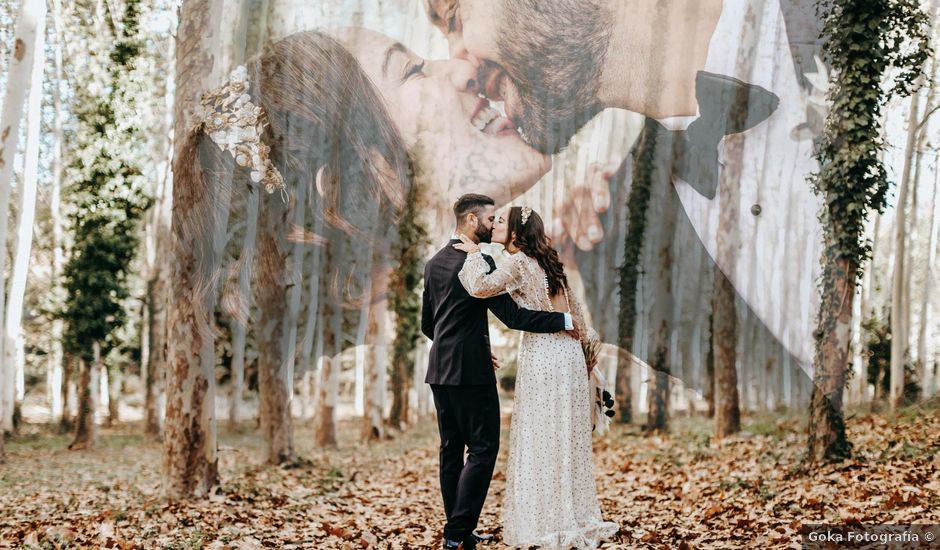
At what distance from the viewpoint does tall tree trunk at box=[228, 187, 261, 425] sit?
24.1 feet

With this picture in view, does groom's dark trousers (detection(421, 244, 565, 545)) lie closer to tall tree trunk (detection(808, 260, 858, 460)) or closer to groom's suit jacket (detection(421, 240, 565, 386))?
groom's suit jacket (detection(421, 240, 565, 386))

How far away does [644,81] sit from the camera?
23.9 feet

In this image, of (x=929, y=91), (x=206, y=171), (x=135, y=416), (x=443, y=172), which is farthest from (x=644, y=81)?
(x=135, y=416)

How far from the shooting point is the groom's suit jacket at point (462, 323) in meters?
4.33

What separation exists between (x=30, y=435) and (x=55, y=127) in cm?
496

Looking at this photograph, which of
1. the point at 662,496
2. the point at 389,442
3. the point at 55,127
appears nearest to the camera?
the point at 662,496

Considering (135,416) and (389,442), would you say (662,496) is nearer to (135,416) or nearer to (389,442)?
(389,442)

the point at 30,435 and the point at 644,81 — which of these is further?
the point at 30,435

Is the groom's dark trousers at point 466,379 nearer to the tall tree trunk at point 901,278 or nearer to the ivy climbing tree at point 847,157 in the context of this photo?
the ivy climbing tree at point 847,157

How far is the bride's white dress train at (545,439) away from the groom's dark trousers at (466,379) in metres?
0.18
